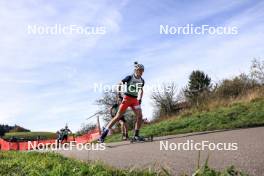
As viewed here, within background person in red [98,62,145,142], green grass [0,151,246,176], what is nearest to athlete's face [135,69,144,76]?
background person in red [98,62,145,142]

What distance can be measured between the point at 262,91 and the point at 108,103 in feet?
105

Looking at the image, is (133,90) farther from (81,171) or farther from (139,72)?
(81,171)

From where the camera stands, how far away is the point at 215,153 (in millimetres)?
6996

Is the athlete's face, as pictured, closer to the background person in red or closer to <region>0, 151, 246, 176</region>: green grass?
the background person in red

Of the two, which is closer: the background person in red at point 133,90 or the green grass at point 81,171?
the green grass at point 81,171

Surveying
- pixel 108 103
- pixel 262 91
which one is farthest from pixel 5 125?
pixel 262 91

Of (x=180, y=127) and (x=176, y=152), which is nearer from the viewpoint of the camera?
(x=176, y=152)

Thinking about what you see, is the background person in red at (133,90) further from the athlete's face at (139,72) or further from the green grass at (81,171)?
the green grass at (81,171)

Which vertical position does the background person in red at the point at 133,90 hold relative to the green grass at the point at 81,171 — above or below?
above

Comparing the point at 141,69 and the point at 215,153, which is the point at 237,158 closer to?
the point at 215,153

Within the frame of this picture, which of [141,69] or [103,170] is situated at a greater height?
[141,69]

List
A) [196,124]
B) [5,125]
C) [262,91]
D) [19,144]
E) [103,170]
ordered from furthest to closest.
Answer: [5,125] → [19,144] → [262,91] → [196,124] → [103,170]

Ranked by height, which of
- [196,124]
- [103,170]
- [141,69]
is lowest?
[103,170]

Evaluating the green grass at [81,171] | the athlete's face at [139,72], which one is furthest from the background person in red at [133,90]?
the green grass at [81,171]
